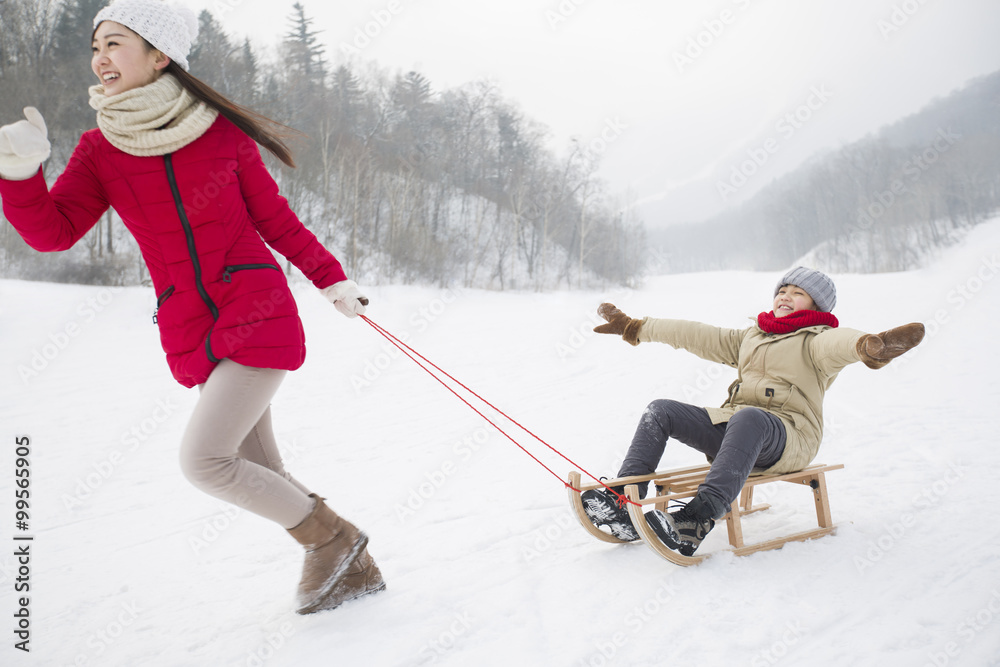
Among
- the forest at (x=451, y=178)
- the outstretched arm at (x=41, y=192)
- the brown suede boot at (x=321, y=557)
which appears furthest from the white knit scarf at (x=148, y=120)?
the forest at (x=451, y=178)

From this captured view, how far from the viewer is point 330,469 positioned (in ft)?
11.7

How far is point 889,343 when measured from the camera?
1841 millimetres

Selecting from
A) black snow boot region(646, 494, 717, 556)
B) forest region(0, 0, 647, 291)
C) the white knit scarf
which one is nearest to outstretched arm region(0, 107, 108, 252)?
the white knit scarf

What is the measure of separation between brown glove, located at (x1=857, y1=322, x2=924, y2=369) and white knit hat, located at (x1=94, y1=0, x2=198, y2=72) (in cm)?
226

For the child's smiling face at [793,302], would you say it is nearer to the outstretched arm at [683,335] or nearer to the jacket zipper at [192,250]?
the outstretched arm at [683,335]

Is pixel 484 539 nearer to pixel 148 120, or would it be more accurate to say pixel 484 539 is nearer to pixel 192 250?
pixel 192 250

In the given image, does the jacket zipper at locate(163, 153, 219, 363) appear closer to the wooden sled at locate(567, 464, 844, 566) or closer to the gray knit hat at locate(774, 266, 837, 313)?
the wooden sled at locate(567, 464, 844, 566)

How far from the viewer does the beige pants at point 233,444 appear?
1489 mm

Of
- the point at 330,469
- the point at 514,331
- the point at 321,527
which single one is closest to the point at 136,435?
the point at 330,469

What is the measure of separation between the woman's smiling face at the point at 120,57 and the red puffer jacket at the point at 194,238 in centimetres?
16

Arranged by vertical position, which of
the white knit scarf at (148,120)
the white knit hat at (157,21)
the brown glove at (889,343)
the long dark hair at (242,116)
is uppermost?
the brown glove at (889,343)

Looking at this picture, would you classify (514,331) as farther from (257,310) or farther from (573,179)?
(573,179)

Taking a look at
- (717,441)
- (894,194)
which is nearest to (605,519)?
(717,441)

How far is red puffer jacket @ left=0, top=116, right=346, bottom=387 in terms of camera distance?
147cm
